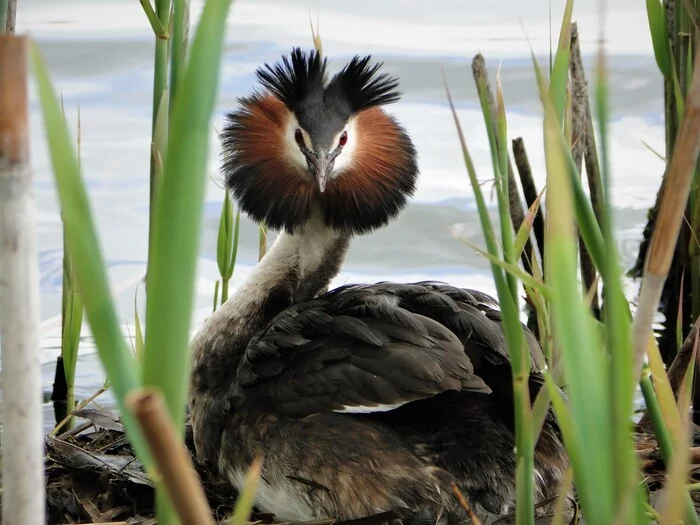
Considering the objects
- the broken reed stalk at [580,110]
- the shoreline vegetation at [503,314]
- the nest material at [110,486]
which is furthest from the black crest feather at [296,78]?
the shoreline vegetation at [503,314]

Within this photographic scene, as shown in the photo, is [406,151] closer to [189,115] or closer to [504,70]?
[189,115]

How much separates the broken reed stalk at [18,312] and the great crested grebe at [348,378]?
5.16 feet

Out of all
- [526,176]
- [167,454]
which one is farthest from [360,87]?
[167,454]

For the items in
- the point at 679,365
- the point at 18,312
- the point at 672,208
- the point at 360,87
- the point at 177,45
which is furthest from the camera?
the point at 360,87

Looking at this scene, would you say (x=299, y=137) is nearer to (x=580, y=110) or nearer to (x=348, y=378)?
(x=348, y=378)

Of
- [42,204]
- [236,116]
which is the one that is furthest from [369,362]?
[42,204]

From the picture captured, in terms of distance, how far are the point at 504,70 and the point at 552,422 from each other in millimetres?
4666

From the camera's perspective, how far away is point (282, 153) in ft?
11.1

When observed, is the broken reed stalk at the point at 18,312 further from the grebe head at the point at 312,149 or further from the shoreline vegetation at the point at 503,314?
the grebe head at the point at 312,149

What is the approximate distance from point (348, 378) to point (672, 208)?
1.63 metres

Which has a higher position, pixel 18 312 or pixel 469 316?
pixel 18 312

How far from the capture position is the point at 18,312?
3.39 ft

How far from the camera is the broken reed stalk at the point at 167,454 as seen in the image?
84cm

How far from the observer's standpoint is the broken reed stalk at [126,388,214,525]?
84 centimetres
